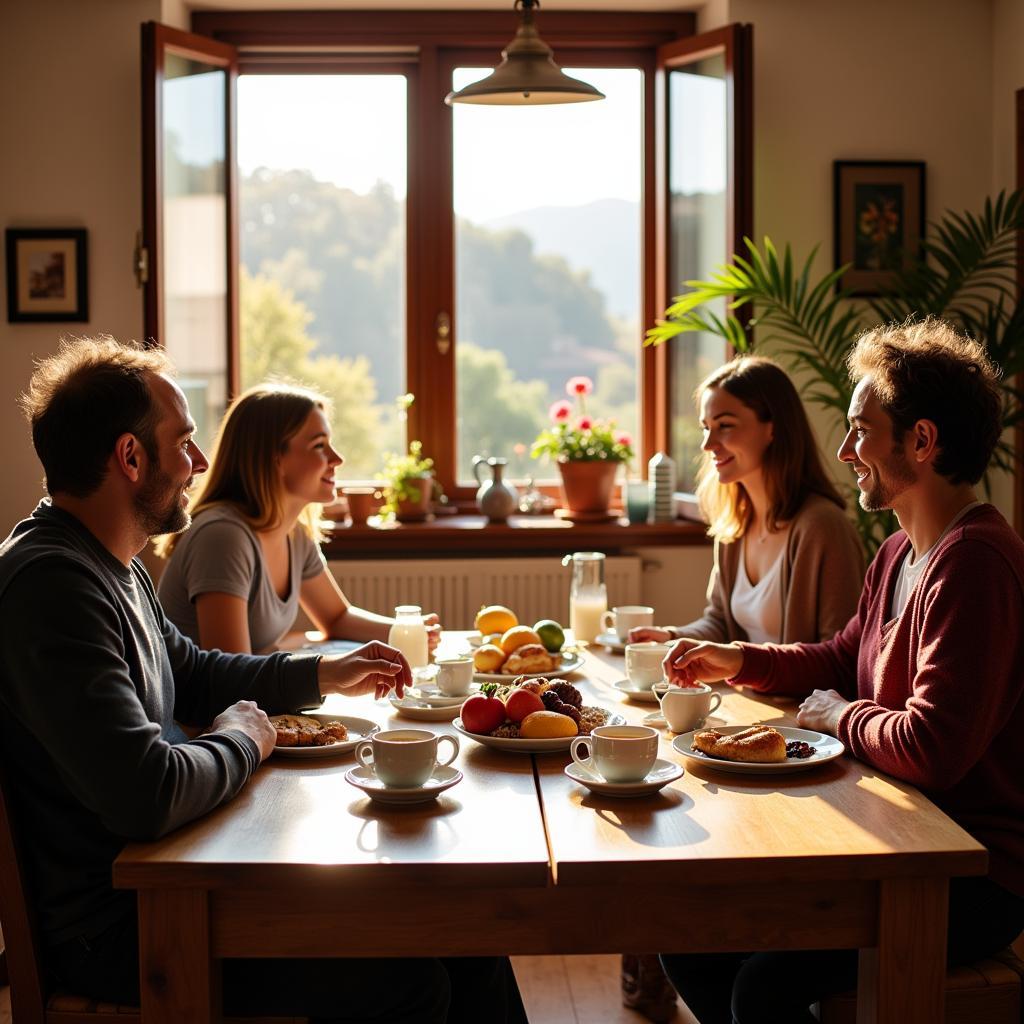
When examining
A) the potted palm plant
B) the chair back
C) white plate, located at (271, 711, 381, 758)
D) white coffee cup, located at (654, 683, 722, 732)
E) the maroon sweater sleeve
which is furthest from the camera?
the potted palm plant

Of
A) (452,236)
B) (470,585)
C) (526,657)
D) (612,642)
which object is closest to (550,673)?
(526,657)

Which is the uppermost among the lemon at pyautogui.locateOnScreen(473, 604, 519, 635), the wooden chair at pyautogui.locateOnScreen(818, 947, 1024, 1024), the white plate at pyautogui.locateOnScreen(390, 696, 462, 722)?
the lemon at pyautogui.locateOnScreen(473, 604, 519, 635)

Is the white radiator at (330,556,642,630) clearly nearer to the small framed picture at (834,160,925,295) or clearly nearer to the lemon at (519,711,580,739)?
the small framed picture at (834,160,925,295)

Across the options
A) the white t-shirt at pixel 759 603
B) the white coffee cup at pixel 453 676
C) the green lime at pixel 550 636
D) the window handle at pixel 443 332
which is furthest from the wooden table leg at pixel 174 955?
the window handle at pixel 443 332

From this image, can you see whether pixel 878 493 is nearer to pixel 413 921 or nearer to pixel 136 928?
pixel 413 921

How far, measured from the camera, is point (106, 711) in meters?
1.42

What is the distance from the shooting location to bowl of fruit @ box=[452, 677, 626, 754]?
1798mm

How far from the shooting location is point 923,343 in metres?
1.89

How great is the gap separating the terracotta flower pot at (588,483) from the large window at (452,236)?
0.29 metres

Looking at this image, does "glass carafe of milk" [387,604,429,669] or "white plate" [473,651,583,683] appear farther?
"glass carafe of milk" [387,604,429,669]

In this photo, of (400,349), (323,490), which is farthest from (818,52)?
(323,490)

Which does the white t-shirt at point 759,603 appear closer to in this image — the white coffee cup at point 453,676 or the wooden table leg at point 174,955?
the white coffee cup at point 453,676

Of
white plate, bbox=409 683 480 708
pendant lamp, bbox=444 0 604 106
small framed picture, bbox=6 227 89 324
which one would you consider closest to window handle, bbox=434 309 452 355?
small framed picture, bbox=6 227 89 324

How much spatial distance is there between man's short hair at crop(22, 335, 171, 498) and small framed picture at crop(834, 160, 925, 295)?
2863 millimetres
